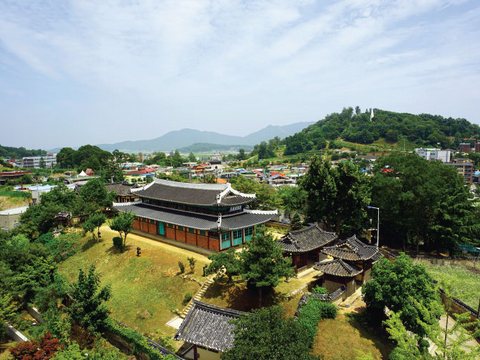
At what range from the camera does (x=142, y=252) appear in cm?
3397

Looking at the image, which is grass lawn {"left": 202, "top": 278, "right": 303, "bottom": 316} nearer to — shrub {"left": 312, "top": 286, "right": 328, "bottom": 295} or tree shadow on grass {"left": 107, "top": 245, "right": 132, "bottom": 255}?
shrub {"left": 312, "top": 286, "right": 328, "bottom": 295}

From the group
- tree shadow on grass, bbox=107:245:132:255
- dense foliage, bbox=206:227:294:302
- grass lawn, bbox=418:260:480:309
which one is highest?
dense foliage, bbox=206:227:294:302

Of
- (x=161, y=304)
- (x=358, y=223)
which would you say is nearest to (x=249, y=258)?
(x=161, y=304)

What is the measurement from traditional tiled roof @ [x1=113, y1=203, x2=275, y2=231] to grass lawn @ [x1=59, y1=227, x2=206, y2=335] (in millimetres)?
2950

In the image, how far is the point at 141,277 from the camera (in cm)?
3012

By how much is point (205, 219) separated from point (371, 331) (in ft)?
58.8

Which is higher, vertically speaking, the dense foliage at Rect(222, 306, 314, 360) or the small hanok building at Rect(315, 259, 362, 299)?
the dense foliage at Rect(222, 306, 314, 360)

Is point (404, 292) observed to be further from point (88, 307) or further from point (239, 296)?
point (88, 307)

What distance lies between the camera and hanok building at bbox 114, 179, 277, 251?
105 ft

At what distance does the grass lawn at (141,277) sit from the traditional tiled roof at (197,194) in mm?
5203

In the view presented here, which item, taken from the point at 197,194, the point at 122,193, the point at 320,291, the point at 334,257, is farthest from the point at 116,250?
the point at 334,257

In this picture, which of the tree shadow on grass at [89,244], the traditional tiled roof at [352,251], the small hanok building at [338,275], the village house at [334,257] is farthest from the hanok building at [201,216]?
the small hanok building at [338,275]

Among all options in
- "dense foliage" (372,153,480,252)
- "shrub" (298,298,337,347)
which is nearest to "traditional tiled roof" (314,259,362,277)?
"shrub" (298,298,337,347)

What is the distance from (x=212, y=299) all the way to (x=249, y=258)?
18.1ft
